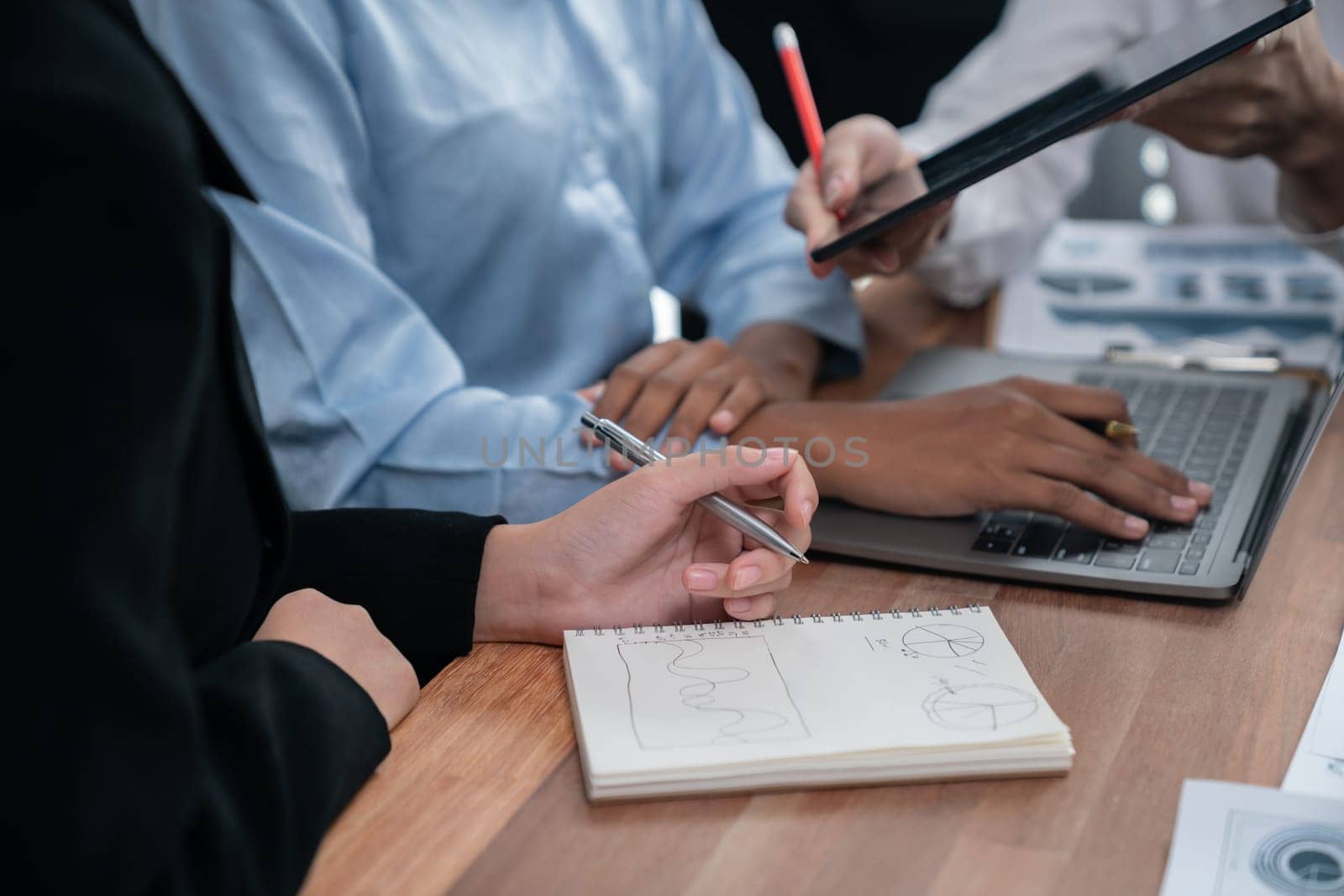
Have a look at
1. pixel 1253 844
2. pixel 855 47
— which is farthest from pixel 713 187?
pixel 855 47

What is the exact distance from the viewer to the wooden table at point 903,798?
54cm

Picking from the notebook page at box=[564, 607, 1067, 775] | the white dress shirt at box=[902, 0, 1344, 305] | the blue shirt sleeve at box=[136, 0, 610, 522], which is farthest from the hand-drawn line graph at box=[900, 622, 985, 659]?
the white dress shirt at box=[902, 0, 1344, 305]

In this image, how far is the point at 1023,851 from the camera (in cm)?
55

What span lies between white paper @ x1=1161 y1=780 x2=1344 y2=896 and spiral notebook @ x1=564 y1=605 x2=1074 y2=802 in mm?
65

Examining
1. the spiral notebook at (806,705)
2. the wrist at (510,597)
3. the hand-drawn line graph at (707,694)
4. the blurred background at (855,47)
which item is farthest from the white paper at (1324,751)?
the blurred background at (855,47)

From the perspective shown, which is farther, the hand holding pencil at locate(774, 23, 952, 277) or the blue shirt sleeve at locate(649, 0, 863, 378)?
the blue shirt sleeve at locate(649, 0, 863, 378)

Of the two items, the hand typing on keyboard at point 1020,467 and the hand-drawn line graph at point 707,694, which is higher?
the hand-drawn line graph at point 707,694

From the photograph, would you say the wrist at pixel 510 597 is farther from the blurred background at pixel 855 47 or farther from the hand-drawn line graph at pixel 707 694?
the blurred background at pixel 855 47

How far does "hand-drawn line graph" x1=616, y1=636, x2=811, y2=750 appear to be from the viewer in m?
0.61

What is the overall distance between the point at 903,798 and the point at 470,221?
70 cm

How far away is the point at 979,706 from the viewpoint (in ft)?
2.05

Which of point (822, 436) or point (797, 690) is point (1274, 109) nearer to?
point (822, 436)

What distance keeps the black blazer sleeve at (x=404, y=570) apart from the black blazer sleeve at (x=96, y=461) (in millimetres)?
259

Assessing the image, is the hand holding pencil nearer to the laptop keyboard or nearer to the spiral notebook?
the laptop keyboard
